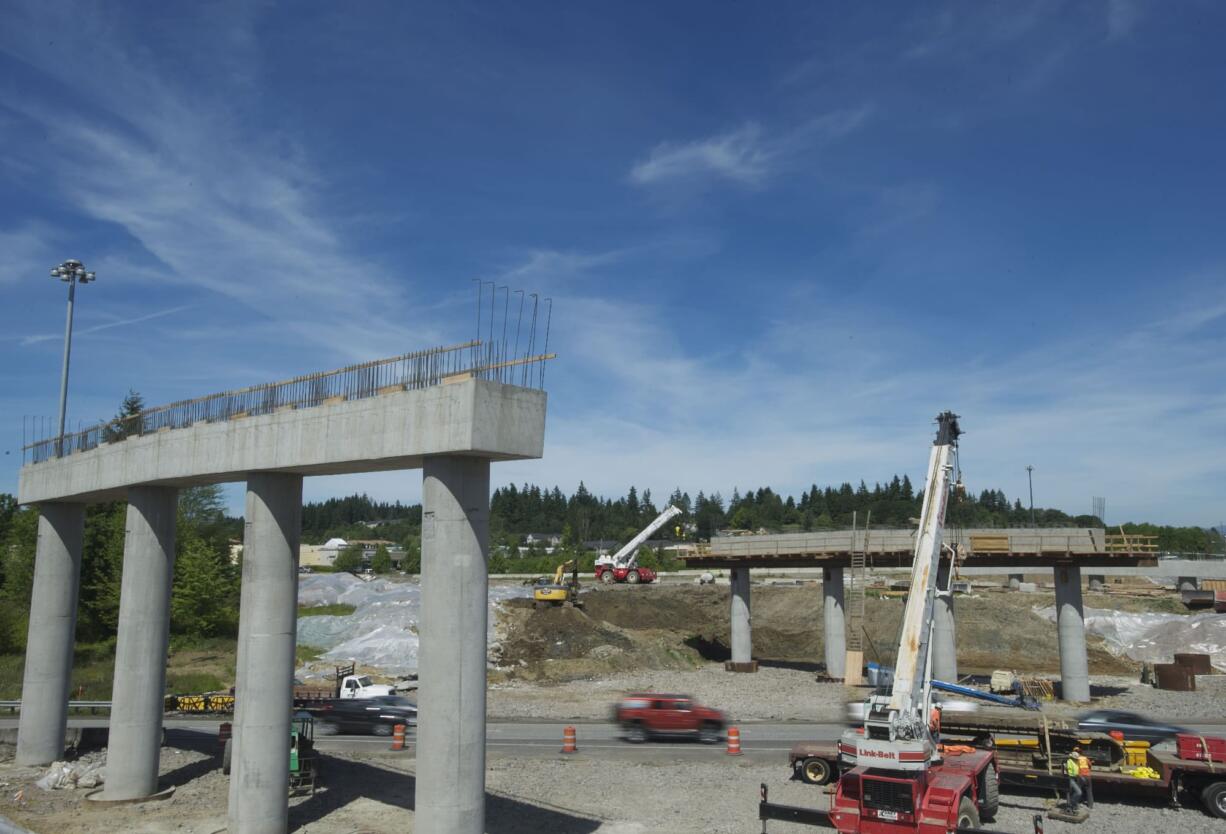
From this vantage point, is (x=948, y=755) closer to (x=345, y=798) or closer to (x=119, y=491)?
(x=345, y=798)

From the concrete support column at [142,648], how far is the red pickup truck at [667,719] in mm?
14222

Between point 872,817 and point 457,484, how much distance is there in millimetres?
9022

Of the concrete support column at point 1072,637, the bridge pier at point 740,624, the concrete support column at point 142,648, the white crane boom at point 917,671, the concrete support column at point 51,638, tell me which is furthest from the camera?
the bridge pier at point 740,624

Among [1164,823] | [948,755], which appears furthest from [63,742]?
[1164,823]

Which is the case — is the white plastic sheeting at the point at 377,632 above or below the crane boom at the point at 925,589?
below

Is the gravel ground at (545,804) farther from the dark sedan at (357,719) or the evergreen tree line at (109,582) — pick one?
the evergreen tree line at (109,582)

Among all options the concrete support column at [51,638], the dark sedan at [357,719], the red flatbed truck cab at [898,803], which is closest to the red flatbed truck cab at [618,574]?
the dark sedan at [357,719]

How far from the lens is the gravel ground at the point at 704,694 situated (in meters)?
35.0

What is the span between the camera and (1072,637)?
124 ft

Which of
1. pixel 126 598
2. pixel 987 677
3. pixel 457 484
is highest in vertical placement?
pixel 457 484

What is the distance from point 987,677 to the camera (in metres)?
46.6

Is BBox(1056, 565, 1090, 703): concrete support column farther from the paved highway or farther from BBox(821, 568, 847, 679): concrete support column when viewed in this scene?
BBox(821, 568, 847, 679): concrete support column

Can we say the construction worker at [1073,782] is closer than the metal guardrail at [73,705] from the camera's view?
Yes

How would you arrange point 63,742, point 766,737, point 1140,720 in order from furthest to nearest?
point 766,737 → point 1140,720 → point 63,742
